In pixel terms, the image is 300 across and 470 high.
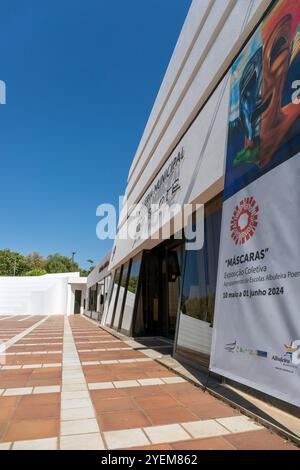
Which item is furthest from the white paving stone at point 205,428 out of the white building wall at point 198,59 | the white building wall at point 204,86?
the white building wall at point 198,59

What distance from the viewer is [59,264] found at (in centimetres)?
6831

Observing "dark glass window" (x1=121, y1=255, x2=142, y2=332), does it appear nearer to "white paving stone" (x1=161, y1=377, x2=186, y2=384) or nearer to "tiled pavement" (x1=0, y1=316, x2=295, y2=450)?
"tiled pavement" (x1=0, y1=316, x2=295, y2=450)

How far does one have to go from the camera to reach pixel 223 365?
3.61 meters

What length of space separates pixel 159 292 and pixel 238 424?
25.3ft

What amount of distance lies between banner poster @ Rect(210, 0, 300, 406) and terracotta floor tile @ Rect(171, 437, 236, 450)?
0.54 m

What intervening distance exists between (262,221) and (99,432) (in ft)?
7.64

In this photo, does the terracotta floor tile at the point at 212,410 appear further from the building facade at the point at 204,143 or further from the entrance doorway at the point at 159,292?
the entrance doorway at the point at 159,292

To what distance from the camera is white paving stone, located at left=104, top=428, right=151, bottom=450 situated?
2586 millimetres

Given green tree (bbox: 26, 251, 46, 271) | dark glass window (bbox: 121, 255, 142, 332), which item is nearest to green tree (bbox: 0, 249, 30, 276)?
green tree (bbox: 26, 251, 46, 271)

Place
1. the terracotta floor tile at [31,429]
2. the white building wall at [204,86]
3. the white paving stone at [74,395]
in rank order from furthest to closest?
the white building wall at [204,86], the white paving stone at [74,395], the terracotta floor tile at [31,429]

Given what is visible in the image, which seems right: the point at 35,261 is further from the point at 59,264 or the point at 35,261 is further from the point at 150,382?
the point at 150,382

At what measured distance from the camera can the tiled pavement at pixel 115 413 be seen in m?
2.64

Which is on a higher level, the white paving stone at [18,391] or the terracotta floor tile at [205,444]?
the terracotta floor tile at [205,444]

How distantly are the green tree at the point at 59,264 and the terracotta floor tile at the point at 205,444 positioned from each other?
67.2 m
